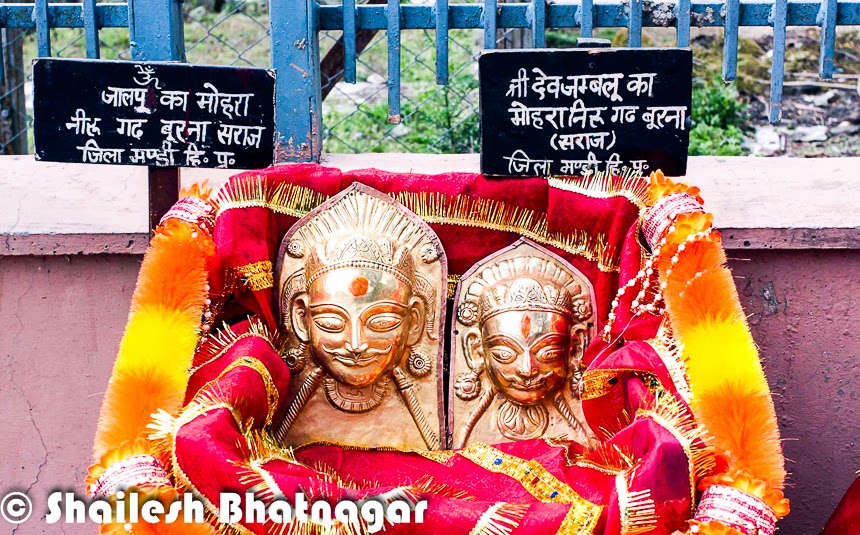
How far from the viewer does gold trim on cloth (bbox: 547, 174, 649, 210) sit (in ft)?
7.55

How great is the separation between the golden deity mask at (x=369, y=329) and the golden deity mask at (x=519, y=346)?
7 centimetres

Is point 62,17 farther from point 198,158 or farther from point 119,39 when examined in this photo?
point 119,39

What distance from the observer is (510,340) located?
7.60ft

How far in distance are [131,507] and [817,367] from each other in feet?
5.62

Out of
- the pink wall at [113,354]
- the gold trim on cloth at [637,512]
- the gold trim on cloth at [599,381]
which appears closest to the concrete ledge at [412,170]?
the pink wall at [113,354]

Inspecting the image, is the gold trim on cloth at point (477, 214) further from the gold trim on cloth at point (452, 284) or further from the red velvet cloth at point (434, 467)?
the red velvet cloth at point (434, 467)

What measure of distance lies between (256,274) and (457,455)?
590 millimetres

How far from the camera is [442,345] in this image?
241 cm

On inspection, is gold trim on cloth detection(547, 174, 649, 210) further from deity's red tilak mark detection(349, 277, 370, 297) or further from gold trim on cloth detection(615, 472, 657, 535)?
gold trim on cloth detection(615, 472, 657, 535)

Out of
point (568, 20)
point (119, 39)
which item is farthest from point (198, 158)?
point (119, 39)

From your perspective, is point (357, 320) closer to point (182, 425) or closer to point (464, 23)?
point (182, 425)

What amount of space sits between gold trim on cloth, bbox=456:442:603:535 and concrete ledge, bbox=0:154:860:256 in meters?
0.80

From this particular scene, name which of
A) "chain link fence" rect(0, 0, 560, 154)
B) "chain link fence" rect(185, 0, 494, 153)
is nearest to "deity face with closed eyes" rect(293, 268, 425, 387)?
"chain link fence" rect(0, 0, 560, 154)

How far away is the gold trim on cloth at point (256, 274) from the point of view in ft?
7.41
